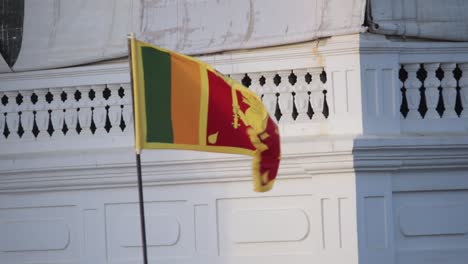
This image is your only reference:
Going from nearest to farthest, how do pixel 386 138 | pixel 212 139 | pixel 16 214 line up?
1. pixel 212 139
2. pixel 386 138
3. pixel 16 214

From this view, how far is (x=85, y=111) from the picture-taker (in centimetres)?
1106

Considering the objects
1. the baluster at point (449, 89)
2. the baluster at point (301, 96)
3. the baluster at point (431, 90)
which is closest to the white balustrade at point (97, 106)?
the baluster at point (301, 96)

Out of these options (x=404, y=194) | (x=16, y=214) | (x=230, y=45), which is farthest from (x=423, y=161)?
(x=16, y=214)

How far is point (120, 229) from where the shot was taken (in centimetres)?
1085

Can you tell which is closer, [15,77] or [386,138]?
[386,138]

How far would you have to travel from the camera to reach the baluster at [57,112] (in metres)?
11.1

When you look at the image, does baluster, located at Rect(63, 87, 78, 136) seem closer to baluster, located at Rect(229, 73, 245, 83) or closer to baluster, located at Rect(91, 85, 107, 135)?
baluster, located at Rect(91, 85, 107, 135)

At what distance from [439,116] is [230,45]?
158 centimetres

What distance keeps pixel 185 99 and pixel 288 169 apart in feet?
7.49

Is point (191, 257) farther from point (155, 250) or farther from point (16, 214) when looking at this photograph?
point (16, 214)

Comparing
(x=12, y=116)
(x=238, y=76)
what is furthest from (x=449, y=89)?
(x=12, y=116)

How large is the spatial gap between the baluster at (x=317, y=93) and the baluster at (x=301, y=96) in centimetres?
5

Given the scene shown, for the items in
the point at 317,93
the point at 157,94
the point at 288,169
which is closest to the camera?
the point at 157,94

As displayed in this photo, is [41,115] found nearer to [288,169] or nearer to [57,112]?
[57,112]
